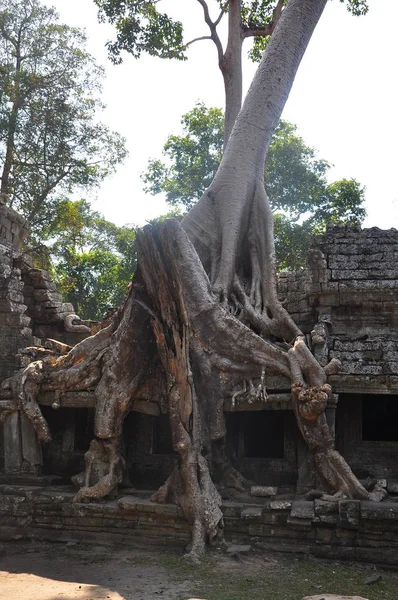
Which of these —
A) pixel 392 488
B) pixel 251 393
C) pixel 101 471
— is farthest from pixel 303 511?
pixel 101 471

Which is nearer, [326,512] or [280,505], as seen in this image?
[326,512]

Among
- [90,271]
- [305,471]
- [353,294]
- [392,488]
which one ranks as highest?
[90,271]

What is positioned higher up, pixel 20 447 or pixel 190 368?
pixel 190 368

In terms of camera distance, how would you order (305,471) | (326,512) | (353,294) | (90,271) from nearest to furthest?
1. (326,512)
2. (305,471)
3. (353,294)
4. (90,271)

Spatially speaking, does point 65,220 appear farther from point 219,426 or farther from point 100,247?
point 219,426

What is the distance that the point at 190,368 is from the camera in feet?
24.3

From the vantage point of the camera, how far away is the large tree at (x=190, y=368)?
6805 millimetres

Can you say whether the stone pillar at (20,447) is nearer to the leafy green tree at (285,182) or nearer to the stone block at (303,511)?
the stone block at (303,511)

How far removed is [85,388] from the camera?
26.4ft

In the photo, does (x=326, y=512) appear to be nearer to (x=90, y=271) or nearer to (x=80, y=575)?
(x=80, y=575)

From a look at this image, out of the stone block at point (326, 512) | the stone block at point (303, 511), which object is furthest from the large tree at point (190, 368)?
the stone block at point (303, 511)

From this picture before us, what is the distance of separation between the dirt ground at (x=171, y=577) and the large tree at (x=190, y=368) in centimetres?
46

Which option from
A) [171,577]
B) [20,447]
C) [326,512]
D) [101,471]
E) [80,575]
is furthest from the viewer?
[20,447]

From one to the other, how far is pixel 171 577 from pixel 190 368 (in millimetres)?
2363
